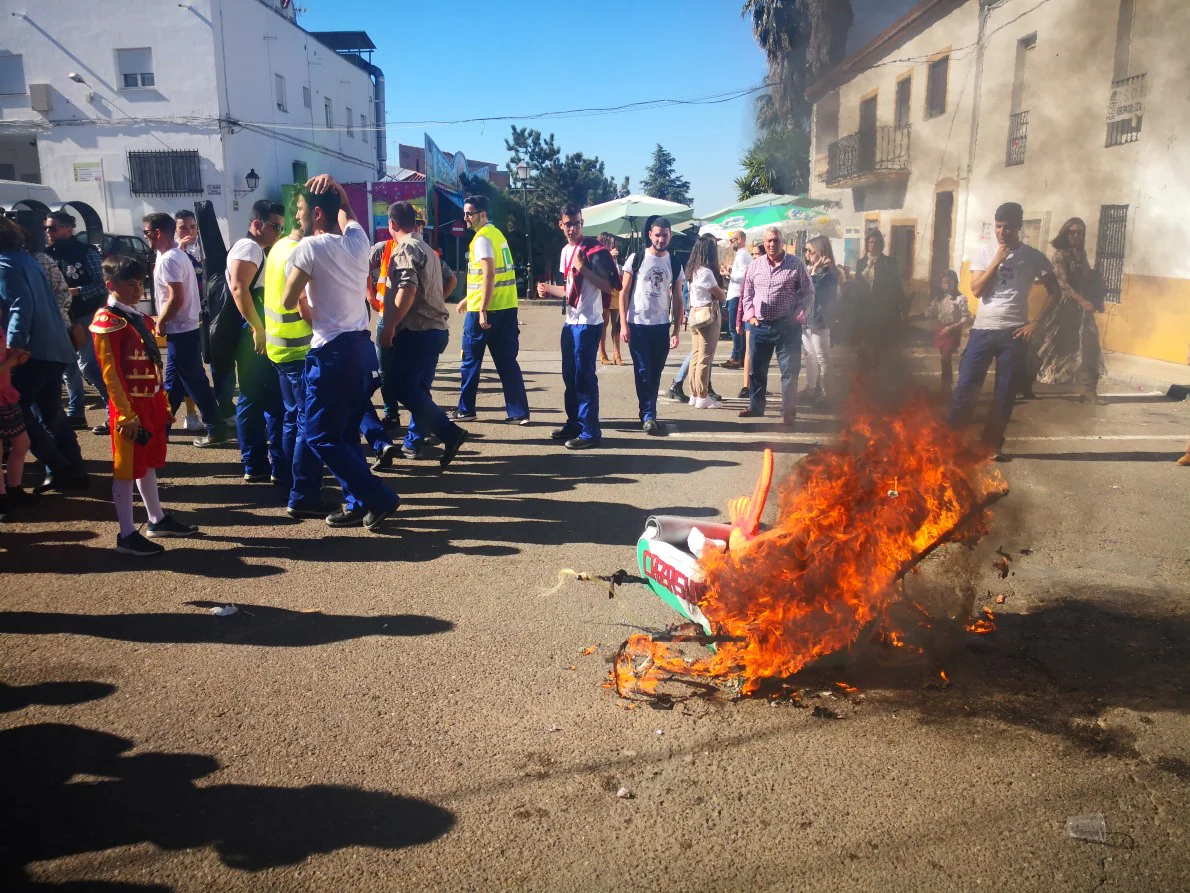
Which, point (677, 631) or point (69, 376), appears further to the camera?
point (69, 376)

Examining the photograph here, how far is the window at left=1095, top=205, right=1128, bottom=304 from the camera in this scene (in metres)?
4.52

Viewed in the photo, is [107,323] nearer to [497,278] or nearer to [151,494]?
[151,494]

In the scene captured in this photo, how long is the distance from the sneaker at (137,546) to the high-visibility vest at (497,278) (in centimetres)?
385

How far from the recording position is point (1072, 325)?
23.6ft

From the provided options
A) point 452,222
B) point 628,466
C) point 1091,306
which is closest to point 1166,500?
point 1091,306

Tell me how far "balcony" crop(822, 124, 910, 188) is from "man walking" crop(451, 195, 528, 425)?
3.32 m

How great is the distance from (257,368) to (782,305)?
16.2ft

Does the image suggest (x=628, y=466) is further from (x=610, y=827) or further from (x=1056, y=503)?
(x=610, y=827)

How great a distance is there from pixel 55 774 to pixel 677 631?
239cm

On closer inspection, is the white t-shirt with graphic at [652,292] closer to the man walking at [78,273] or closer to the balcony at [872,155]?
the balcony at [872,155]

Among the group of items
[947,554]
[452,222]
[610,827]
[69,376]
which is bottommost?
[610,827]

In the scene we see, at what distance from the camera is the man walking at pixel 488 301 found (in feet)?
25.7

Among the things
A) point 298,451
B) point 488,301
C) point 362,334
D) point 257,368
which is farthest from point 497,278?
point 298,451

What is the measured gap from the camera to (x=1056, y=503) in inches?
229
